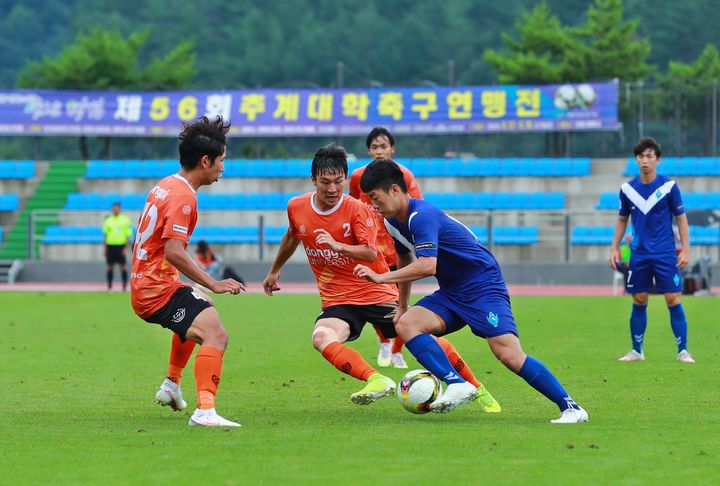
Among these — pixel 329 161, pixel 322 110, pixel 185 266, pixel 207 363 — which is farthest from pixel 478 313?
pixel 322 110

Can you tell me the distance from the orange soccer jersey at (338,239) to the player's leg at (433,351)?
2.46 ft

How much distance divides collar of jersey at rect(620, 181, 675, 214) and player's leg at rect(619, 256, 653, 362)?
1.68 feet

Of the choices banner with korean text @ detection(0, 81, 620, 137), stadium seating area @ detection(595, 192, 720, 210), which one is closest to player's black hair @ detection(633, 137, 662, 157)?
stadium seating area @ detection(595, 192, 720, 210)

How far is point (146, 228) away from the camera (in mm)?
8266

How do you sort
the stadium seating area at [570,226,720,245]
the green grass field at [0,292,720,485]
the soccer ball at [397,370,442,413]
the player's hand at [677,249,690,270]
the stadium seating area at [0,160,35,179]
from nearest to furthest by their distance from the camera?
the green grass field at [0,292,720,485]
the soccer ball at [397,370,442,413]
the player's hand at [677,249,690,270]
the stadium seating area at [570,226,720,245]
the stadium seating area at [0,160,35,179]

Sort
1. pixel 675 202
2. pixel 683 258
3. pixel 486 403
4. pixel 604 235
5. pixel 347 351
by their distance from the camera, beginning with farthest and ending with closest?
pixel 604 235 → pixel 675 202 → pixel 683 258 → pixel 486 403 → pixel 347 351

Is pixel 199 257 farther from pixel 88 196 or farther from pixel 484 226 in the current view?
pixel 88 196

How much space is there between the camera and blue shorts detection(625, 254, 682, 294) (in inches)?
497

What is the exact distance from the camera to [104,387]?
10641 millimetres

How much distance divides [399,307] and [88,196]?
31.8 metres

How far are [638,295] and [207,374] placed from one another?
602cm

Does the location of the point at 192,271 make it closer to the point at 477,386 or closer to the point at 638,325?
the point at 477,386

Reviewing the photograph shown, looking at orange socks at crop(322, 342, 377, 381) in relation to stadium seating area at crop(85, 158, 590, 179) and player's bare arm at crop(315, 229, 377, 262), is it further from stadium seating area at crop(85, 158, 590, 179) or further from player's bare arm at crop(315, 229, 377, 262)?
stadium seating area at crop(85, 158, 590, 179)

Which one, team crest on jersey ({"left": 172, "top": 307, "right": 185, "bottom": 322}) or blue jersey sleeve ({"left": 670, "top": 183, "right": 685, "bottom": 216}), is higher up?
blue jersey sleeve ({"left": 670, "top": 183, "right": 685, "bottom": 216})
